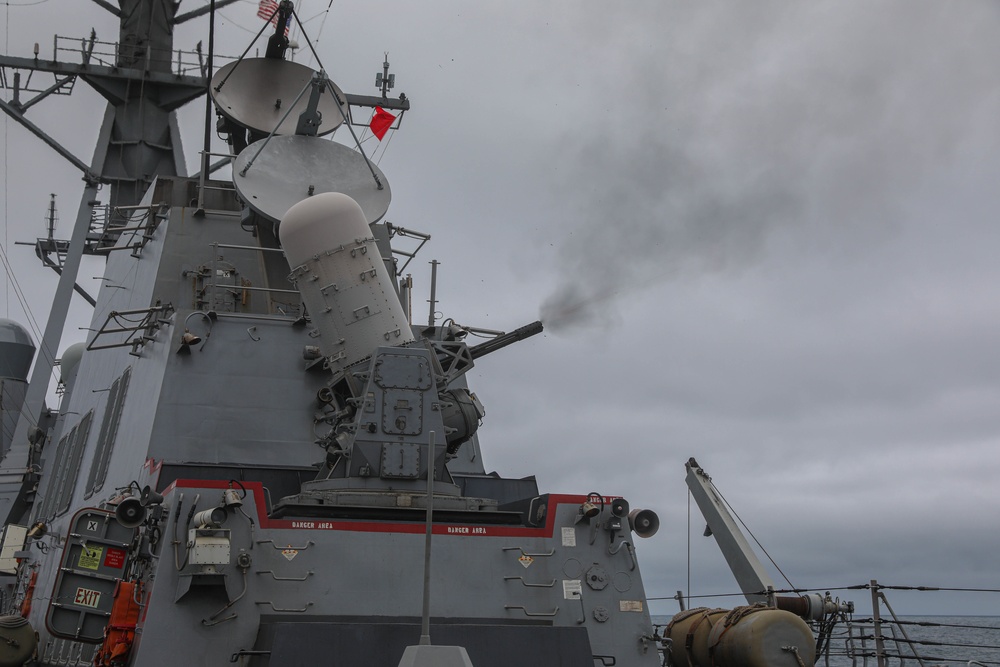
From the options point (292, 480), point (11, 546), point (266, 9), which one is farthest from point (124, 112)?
point (292, 480)

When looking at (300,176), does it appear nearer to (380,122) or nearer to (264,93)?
(264,93)

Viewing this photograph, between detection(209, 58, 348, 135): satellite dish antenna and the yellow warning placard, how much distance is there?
7.67 meters

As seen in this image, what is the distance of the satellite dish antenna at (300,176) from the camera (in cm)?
1270

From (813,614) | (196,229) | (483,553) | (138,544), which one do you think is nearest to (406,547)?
(483,553)

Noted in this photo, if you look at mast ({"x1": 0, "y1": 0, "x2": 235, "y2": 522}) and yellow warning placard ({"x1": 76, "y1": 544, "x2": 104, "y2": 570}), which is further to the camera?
mast ({"x1": 0, "y1": 0, "x2": 235, "y2": 522})

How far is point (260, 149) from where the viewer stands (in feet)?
42.5

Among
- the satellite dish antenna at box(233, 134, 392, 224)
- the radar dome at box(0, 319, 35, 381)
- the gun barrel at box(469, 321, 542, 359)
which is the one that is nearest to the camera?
the gun barrel at box(469, 321, 542, 359)

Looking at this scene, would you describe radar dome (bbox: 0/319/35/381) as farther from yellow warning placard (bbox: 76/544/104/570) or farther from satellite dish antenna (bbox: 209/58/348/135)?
yellow warning placard (bbox: 76/544/104/570)

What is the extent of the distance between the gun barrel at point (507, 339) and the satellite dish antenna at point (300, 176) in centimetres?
305

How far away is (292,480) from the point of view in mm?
10172

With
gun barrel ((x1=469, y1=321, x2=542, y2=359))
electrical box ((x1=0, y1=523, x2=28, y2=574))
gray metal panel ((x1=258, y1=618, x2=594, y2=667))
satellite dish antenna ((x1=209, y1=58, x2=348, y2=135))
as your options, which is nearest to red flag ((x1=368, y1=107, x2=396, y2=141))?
satellite dish antenna ((x1=209, y1=58, x2=348, y2=135))

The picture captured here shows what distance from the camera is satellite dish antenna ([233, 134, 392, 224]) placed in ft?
41.7

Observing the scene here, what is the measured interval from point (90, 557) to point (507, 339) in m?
4.22

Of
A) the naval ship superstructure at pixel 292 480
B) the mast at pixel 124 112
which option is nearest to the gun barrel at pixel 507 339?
the naval ship superstructure at pixel 292 480
